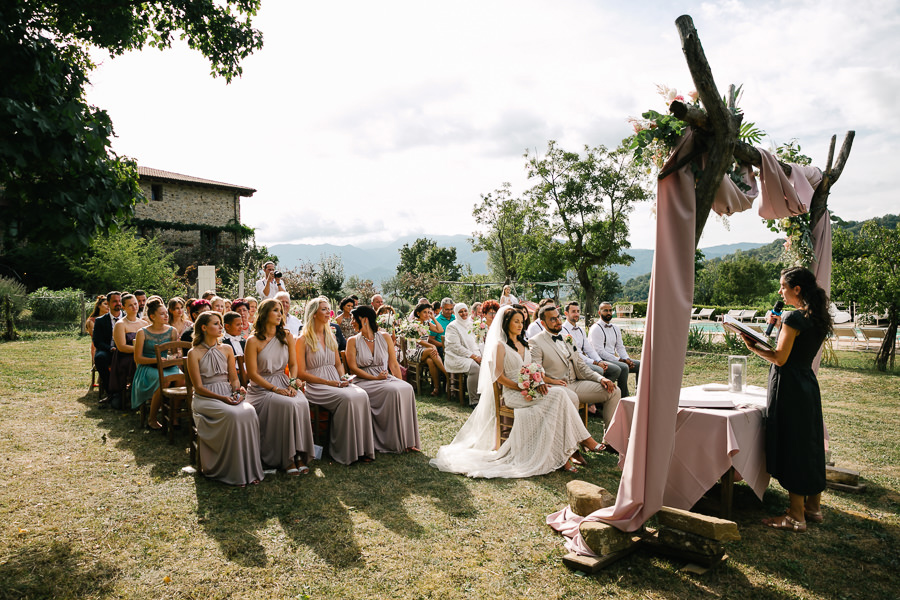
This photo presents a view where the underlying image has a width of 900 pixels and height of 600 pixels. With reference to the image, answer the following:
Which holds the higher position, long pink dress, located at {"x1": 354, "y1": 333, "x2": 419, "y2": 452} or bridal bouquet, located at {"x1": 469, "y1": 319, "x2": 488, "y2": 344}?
bridal bouquet, located at {"x1": 469, "y1": 319, "x2": 488, "y2": 344}

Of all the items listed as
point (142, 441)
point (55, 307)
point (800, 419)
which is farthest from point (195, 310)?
point (55, 307)

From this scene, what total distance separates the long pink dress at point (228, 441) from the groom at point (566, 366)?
135 inches

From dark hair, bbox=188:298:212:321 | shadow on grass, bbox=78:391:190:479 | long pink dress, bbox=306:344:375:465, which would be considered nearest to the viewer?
shadow on grass, bbox=78:391:190:479

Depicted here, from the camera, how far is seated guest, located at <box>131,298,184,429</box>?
24.1 ft

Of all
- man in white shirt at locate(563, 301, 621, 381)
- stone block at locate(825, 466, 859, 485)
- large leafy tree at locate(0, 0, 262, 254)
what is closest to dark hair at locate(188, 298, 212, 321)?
large leafy tree at locate(0, 0, 262, 254)

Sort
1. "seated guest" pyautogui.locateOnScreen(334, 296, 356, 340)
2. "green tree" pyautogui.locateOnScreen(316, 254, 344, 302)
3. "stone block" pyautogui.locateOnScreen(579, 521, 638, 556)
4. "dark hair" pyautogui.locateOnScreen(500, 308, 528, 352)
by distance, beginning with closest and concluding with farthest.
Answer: "stone block" pyautogui.locateOnScreen(579, 521, 638, 556) → "dark hair" pyautogui.locateOnScreen(500, 308, 528, 352) → "seated guest" pyautogui.locateOnScreen(334, 296, 356, 340) → "green tree" pyautogui.locateOnScreen(316, 254, 344, 302)

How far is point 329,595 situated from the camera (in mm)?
3408

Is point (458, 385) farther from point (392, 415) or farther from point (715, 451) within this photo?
point (715, 451)

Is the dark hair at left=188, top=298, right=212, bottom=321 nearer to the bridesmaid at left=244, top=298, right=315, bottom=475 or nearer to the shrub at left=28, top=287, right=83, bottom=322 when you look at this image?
the bridesmaid at left=244, top=298, right=315, bottom=475

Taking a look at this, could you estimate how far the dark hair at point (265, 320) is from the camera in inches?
234

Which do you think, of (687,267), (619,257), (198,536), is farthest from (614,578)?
(619,257)

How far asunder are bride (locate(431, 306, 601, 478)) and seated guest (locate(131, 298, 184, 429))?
4214 mm

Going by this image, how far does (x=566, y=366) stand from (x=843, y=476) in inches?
119

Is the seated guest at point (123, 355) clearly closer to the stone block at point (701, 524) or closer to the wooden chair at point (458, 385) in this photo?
the wooden chair at point (458, 385)
